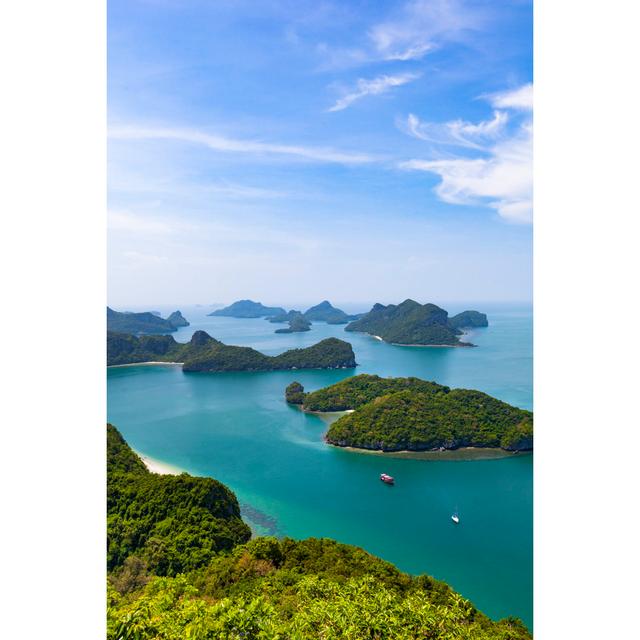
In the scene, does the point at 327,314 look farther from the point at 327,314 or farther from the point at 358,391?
the point at 358,391

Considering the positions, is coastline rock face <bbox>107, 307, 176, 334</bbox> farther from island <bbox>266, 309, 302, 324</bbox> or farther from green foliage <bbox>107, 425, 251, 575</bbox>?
green foliage <bbox>107, 425, 251, 575</bbox>

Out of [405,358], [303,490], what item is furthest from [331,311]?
[303,490]

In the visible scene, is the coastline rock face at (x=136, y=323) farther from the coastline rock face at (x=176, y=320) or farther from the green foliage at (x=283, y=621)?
the green foliage at (x=283, y=621)

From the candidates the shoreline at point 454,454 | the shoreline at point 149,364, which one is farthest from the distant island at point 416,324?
the shoreline at point 454,454

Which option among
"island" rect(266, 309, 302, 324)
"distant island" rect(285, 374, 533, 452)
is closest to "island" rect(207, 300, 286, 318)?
"island" rect(266, 309, 302, 324)

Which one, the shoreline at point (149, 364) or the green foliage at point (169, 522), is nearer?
the green foliage at point (169, 522)
